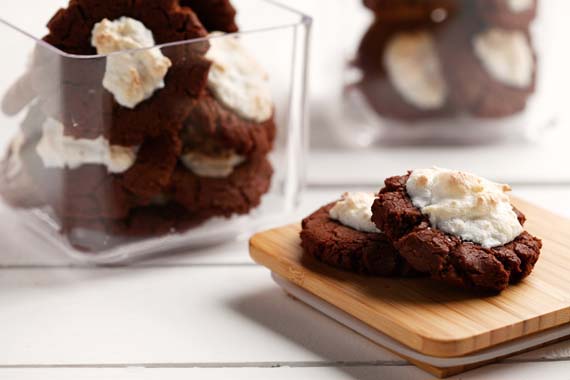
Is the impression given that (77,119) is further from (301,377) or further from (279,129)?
(301,377)

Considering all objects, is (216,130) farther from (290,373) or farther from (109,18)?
(290,373)

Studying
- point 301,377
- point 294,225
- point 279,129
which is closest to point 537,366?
point 301,377

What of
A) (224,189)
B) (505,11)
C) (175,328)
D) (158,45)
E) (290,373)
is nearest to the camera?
(290,373)

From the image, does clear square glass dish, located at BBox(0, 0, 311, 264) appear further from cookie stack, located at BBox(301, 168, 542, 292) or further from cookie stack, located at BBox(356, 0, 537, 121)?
cookie stack, located at BBox(356, 0, 537, 121)

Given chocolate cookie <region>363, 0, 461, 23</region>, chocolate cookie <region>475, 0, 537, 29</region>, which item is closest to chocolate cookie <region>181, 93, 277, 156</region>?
chocolate cookie <region>363, 0, 461, 23</region>

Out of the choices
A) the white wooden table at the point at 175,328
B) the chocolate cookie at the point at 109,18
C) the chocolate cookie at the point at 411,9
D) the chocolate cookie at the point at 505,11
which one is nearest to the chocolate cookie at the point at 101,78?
the chocolate cookie at the point at 109,18

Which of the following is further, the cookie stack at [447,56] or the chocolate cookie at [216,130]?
the cookie stack at [447,56]

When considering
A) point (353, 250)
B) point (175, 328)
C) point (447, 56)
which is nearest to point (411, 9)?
point (447, 56)

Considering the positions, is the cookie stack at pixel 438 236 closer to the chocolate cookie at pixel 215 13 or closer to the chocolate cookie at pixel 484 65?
the chocolate cookie at pixel 215 13
